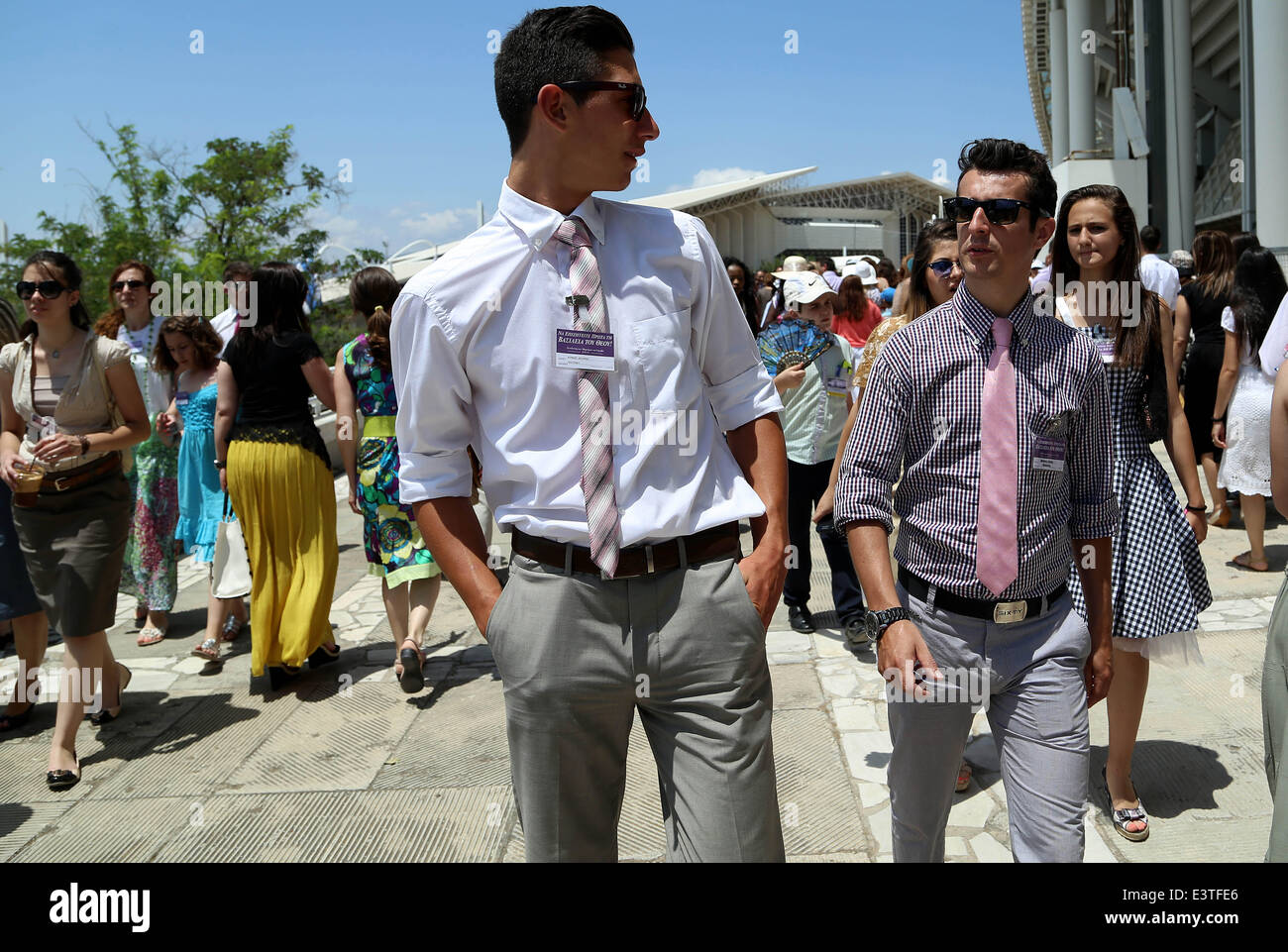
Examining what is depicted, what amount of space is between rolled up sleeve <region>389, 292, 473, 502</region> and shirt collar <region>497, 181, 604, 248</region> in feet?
0.81

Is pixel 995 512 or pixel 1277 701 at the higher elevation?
A: pixel 995 512

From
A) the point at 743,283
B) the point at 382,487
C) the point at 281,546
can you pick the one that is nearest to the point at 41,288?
the point at 281,546

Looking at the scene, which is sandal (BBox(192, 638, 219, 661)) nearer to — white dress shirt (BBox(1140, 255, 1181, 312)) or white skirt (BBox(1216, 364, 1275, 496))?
white skirt (BBox(1216, 364, 1275, 496))

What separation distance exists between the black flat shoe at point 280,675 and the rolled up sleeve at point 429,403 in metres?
3.74

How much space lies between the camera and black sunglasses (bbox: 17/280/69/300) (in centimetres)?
468

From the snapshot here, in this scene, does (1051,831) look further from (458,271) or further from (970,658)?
(458,271)

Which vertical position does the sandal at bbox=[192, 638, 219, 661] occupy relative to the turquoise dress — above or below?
below

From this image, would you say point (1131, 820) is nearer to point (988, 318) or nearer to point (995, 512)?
point (995, 512)

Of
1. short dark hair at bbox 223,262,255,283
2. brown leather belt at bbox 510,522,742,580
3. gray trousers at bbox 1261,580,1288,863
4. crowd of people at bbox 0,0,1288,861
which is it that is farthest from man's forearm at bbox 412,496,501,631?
short dark hair at bbox 223,262,255,283

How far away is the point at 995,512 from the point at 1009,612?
0.24m

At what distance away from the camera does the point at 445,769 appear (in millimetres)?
4562

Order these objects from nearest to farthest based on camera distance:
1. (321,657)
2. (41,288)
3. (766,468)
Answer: (766,468), (41,288), (321,657)

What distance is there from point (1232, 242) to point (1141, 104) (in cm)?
1731

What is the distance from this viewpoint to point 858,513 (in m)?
2.61
